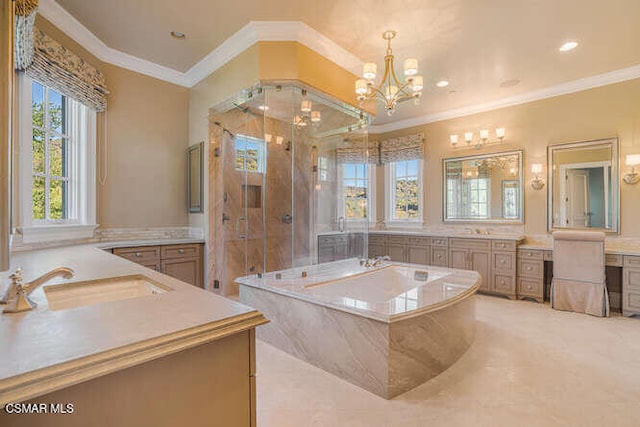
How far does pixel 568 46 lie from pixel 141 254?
4.97 meters

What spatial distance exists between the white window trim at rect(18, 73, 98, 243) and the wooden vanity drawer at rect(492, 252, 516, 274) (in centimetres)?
498

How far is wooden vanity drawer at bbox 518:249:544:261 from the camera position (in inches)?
151

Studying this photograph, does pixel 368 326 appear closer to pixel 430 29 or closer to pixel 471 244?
pixel 430 29

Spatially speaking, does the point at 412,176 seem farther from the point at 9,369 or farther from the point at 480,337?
the point at 9,369

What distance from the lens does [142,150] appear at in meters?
3.63

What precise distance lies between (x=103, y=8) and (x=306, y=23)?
178 cm

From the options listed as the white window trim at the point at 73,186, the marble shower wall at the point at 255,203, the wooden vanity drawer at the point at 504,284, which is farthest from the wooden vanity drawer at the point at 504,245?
the white window trim at the point at 73,186

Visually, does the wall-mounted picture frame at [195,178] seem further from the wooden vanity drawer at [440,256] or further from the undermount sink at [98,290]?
the wooden vanity drawer at [440,256]

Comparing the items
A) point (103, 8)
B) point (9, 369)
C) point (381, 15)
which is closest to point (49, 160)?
point (103, 8)

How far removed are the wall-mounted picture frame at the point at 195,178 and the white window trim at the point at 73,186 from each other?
1.02 metres

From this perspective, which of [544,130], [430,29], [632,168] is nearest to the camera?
[430,29]

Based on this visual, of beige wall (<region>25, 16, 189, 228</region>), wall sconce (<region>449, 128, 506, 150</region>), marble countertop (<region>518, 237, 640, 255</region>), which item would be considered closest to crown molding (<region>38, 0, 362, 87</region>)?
beige wall (<region>25, 16, 189, 228</region>)

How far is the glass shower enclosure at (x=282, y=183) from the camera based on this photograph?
11.8ft

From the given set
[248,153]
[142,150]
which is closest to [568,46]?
[248,153]
